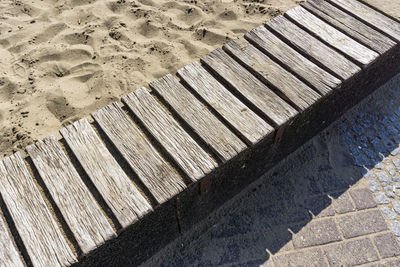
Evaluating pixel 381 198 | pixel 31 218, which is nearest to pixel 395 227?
pixel 381 198

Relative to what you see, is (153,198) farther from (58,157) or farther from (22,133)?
(22,133)

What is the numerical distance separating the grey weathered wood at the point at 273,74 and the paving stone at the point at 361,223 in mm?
1210

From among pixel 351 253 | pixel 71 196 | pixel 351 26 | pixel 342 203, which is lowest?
pixel 351 253

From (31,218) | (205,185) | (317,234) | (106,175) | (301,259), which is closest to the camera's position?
(31,218)

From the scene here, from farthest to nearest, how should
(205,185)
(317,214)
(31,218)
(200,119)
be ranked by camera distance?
(317,214), (200,119), (205,185), (31,218)

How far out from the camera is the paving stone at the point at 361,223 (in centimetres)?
342

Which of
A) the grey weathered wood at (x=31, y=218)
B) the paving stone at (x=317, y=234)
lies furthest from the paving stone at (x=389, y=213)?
the grey weathered wood at (x=31, y=218)

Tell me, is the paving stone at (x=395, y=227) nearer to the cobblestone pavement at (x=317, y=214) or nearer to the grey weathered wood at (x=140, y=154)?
the cobblestone pavement at (x=317, y=214)

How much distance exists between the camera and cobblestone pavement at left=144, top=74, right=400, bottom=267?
10.7 ft

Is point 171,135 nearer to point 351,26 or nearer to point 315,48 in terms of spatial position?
point 315,48

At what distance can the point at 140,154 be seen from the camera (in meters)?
→ 2.77

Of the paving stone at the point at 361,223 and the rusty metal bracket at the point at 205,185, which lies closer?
the rusty metal bracket at the point at 205,185

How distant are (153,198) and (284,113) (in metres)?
1.26

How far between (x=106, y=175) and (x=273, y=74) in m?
1.68
